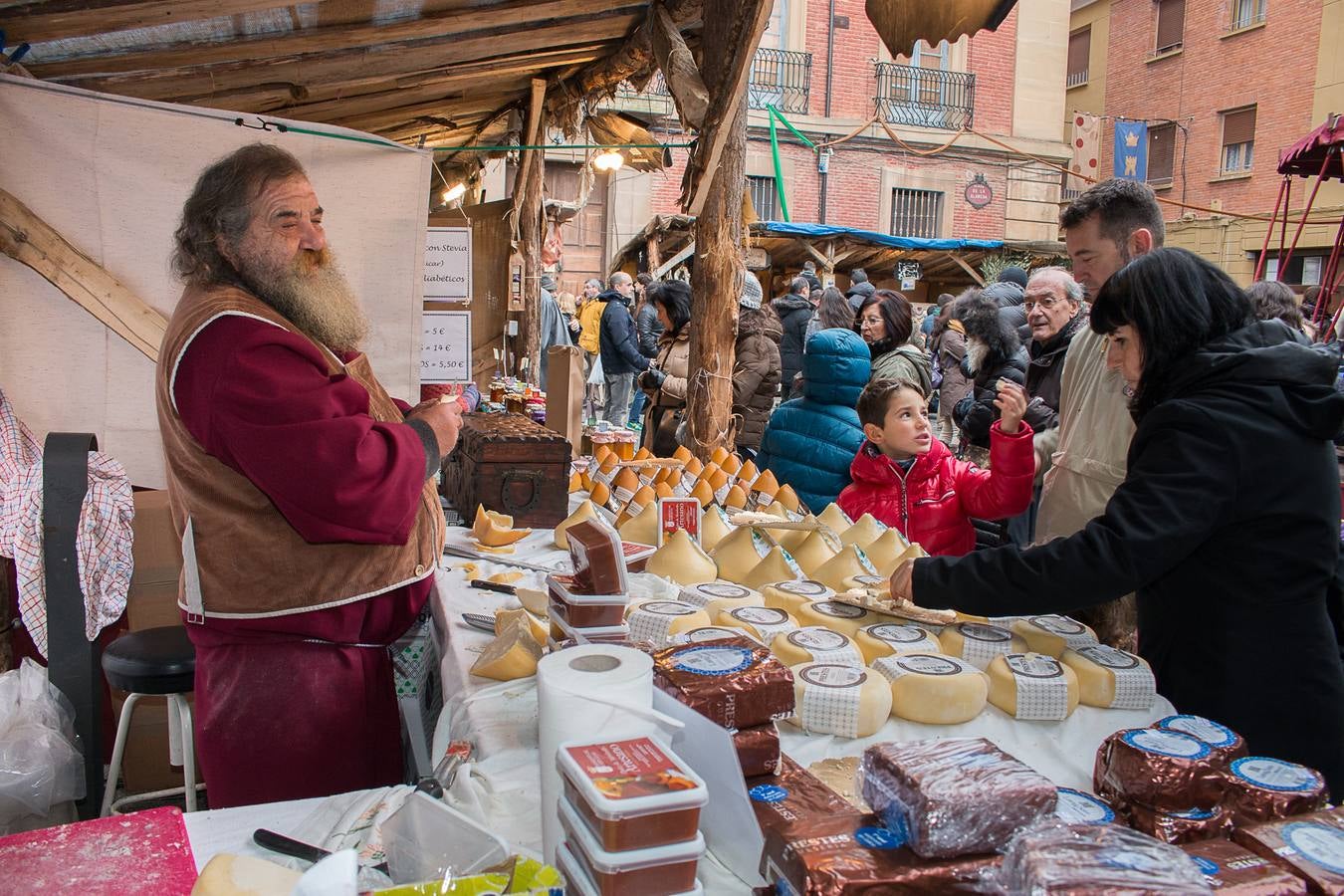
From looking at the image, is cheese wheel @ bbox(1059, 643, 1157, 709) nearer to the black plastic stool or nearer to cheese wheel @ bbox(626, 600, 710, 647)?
cheese wheel @ bbox(626, 600, 710, 647)

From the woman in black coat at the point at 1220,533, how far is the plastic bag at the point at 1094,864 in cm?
89

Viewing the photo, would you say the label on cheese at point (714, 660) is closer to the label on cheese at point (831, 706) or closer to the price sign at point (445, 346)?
the label on cheese at point (831, 706)

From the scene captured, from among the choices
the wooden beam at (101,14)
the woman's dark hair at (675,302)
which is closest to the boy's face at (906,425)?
the wooden beam at (101,14)

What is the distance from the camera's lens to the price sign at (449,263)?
4477mm

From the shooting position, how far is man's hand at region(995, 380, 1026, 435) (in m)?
2.59

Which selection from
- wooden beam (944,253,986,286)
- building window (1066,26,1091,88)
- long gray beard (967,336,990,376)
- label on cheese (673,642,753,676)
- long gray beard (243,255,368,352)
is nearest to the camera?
label on cheese (673,642,753,676)

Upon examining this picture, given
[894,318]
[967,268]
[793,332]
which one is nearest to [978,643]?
[894,318]

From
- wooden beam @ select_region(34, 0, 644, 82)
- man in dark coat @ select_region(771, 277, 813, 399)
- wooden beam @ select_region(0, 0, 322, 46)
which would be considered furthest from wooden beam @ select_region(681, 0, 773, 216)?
man in dark coat @ select_region(771, 277, 813, 399)

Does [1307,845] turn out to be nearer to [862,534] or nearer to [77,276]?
[862,534]

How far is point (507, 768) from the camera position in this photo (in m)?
1.50

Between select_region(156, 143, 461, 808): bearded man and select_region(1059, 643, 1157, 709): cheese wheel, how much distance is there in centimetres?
137

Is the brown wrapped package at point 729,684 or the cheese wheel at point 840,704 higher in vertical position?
the brown wrapped package at point 729,684

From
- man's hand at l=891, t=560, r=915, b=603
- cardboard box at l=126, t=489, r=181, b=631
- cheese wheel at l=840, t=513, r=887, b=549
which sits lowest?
cardboard box at l=126, t=489, r=181, b=631

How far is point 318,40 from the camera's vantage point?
12.0 feet
